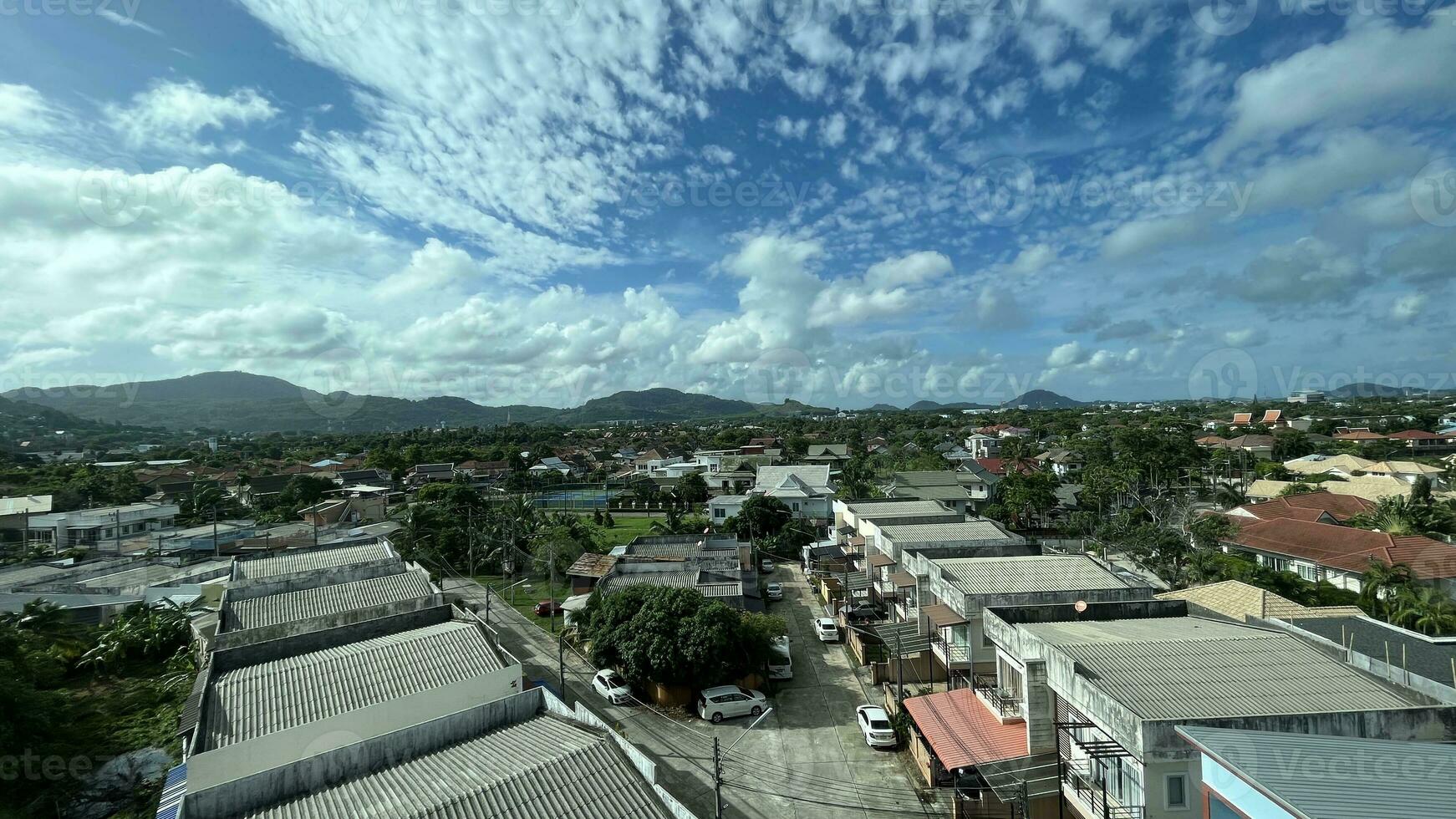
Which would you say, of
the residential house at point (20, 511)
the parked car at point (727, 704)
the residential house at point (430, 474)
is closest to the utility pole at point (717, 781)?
the parked car at point (727, 704)

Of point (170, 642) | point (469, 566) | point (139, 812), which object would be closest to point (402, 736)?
point (139, 812)

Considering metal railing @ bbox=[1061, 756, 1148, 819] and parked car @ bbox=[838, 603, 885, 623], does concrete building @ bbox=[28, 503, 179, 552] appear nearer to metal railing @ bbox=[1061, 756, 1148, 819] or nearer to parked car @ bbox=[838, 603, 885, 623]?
parked car @ bbox=[838, 603, 885, 623]

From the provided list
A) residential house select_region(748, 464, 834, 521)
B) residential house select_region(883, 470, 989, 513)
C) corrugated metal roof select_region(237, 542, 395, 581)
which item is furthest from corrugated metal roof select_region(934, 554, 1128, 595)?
residential house select_region(748, 464, 834, 521)

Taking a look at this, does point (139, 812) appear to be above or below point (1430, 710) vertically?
below

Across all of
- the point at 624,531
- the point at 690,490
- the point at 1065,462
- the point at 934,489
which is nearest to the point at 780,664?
the point at 624,531

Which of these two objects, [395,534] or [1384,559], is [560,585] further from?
[1384,559]

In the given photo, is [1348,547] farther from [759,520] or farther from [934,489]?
[759,520]
